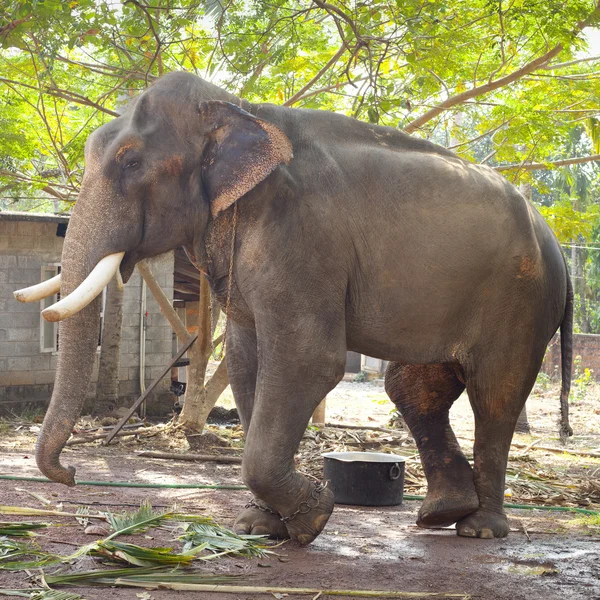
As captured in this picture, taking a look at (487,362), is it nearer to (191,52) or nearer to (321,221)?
(321,221)

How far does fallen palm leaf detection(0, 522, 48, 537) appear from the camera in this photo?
14.1 ft

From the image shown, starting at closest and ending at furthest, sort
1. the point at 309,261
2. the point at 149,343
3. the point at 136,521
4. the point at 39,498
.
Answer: the point at 309,261, the point at 136,521, the point at 39,498, the point at 149,343

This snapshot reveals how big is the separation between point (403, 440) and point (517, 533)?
4443mm

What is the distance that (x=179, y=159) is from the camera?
440cm

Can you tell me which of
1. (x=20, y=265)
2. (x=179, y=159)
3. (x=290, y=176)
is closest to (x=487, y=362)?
(x=290, y=176)

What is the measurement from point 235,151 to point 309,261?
63 centimetres

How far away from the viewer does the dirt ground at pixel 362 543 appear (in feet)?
12.9

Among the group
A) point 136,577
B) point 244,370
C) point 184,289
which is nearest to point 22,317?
point 184,289

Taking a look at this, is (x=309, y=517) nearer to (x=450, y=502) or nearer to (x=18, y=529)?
(x=450, y=502)

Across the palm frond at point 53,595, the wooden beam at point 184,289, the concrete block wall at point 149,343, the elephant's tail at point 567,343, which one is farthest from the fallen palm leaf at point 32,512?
the wooden beam at point 184,289

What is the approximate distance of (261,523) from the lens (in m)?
4.66

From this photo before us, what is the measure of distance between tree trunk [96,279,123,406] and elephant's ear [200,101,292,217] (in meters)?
7.28

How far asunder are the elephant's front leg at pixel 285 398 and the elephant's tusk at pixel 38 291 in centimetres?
97

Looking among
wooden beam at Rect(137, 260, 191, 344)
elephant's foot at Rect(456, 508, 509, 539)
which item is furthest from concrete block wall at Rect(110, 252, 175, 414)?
elephant's foot at Rect(456, 508, 509, 539)
